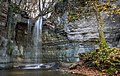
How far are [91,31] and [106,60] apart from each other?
11565mm

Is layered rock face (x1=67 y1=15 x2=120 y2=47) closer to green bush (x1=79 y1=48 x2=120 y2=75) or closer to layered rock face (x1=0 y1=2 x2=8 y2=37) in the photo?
layered rock face (x1=0 y1=2 x2=8 y2=37)

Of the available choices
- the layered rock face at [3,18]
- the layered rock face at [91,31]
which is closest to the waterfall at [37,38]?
the layered rock face at [91,31]

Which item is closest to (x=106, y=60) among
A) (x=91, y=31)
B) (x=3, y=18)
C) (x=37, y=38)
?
(x=91, y=31)

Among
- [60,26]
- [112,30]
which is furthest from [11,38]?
[112,30]

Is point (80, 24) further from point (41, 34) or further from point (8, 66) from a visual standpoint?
point (8, 66)

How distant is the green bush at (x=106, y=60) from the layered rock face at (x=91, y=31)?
9521mm

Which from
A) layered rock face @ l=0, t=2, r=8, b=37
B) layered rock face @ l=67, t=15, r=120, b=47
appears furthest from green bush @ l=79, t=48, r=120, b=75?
layered rock face @ l=0, t=2, r=8, b=37

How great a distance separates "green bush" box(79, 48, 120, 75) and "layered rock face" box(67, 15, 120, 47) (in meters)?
9.52

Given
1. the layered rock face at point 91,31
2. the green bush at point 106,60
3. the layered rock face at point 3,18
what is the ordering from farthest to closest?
the layered rock face at point 91,31 < the layered rock face at point 3,18 < the green bush at point 106,60

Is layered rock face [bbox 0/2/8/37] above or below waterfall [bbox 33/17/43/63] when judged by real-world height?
above

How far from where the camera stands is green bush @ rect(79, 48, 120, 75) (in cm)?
1075

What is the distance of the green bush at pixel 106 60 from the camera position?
1075 centimetres

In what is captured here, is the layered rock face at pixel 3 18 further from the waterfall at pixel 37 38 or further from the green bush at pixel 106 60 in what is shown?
the green bush at pixel 106 60

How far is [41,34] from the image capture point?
25.1m
